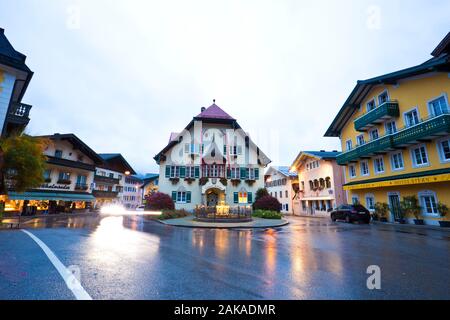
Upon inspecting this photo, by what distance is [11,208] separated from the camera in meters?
24.9

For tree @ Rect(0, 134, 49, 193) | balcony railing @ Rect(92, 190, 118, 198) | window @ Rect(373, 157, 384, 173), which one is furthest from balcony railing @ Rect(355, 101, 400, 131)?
balcony railing @ Rect(92, 190, 118, 198)

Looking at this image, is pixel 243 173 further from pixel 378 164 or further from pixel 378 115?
pixel 378 115

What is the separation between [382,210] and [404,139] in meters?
7.27

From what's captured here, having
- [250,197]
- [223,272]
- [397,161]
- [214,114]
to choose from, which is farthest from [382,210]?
[214,114]

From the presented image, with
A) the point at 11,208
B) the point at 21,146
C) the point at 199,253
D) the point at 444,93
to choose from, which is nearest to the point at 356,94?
the point at 444,93

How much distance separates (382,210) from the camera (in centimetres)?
2041

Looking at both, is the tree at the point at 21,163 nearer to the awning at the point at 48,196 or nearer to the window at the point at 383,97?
the awning at the point at 48,196

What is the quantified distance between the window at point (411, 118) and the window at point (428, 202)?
601 centimetres

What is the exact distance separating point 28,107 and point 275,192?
4069cm

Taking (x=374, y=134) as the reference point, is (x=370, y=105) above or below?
above

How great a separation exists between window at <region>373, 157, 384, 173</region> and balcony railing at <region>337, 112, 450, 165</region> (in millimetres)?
1120

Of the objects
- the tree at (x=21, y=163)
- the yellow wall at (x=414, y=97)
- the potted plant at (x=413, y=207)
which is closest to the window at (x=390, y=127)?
the yellow wall at (x=414, y=97)
